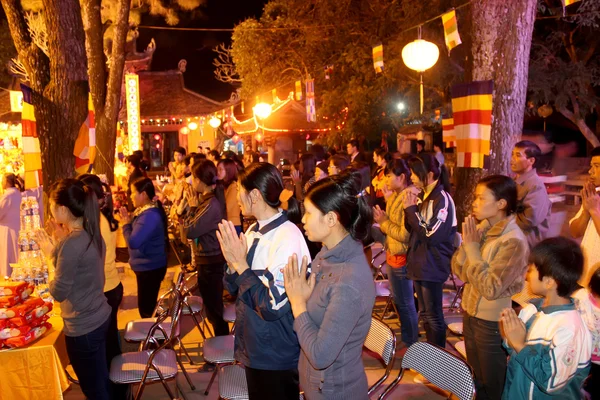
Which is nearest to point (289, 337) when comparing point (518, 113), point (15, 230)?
point (518, 113)

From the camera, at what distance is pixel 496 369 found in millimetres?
3080

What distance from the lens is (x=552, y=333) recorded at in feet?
7.73

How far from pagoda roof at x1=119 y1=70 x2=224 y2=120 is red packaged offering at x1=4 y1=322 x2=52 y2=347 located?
2138cm

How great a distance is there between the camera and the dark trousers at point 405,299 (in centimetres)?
488

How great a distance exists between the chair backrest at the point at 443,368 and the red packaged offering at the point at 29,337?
238 centimetres

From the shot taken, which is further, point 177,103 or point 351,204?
point 177,103

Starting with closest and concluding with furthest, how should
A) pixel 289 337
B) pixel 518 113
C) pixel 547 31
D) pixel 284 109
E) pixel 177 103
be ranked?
pixel 289 337 < pixel 518 113 < pixel 547 31 < pixel 284 109 < pixel 177 103

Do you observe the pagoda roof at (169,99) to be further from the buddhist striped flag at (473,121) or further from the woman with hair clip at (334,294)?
the woman with hair clip at (334,294)

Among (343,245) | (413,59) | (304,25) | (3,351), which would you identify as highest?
(304,25)

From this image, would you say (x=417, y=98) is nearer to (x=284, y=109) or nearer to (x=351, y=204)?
(x=284, y=109)

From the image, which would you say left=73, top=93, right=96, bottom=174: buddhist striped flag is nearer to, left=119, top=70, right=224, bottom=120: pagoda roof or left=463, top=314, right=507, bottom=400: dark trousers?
left=463, top=314, right=507, bottom=400: dark trousers

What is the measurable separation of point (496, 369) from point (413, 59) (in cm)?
662

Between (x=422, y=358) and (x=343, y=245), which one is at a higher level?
(x=343, y=245)

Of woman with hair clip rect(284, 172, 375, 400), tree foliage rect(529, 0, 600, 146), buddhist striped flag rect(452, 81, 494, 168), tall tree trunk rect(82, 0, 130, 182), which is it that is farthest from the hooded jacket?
tree foliage rect(529, 0, 600, 146)
